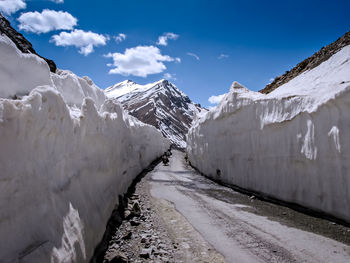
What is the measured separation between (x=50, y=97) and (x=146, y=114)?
105999mm

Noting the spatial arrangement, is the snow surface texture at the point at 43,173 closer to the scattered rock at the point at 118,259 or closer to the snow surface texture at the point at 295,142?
the scattered rock at the point at 118,259

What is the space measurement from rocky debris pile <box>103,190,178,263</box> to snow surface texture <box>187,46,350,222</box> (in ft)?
14.8

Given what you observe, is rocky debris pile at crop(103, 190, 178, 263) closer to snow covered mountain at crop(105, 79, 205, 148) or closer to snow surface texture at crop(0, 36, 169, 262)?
snow surface texture at crop(0, 36, 169, 262)

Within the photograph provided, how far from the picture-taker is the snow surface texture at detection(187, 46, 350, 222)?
6551mm

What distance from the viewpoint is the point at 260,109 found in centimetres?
1051

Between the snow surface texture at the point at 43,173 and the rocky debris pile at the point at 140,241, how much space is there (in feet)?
1.94

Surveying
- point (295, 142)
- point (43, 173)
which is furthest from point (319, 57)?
point (43, 173)

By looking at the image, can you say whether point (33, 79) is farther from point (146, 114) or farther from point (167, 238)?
point (146, 114)

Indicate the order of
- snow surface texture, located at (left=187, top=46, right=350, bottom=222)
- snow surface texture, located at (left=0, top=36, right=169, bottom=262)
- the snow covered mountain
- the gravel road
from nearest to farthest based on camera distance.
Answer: snow surface texture, located at (left=0, top=36, right=169, bottom=262)
the gravel road
snow surface texture, located at (left=187, top=46, right=350, bottom=222)
the snow covered mountain

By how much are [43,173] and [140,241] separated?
11.2 feet

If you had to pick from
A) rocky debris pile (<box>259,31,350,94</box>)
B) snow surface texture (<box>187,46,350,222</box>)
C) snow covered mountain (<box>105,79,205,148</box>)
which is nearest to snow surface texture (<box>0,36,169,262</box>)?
snow surface texture (<box>187,46,350,222</box>)

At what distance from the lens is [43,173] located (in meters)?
3.55

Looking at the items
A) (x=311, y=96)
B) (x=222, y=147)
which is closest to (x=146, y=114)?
(x=222, y=147)

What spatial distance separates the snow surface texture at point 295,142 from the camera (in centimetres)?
655
